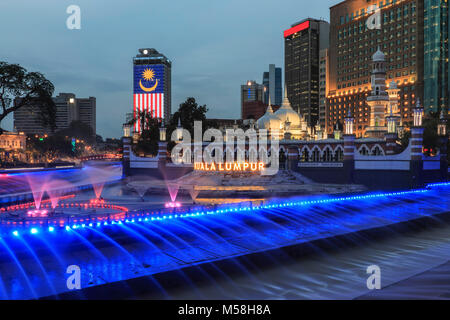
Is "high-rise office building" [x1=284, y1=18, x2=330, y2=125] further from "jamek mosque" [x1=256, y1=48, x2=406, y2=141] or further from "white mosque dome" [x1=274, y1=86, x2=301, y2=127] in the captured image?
"jamek mosque" [x1=256, y1=48, x2=406, y2=141]

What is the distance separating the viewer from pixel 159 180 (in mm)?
44938

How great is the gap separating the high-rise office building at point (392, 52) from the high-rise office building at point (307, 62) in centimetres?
3778

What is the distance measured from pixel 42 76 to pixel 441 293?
42.7 metres

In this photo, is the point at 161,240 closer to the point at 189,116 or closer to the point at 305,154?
the point at 305,154

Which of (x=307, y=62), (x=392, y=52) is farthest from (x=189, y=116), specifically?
(x=307, y=62)

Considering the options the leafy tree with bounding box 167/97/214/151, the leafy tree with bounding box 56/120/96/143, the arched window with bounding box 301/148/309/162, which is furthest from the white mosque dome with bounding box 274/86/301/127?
the leafy tree with bounding box 56/120/96/143

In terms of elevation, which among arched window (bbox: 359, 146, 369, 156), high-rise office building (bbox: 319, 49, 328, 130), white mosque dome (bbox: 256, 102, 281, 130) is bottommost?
arched window (bbox: 359, 146, 369, 156)

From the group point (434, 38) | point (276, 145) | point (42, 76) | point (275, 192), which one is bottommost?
point (275, 192)

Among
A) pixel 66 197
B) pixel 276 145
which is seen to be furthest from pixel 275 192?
pixel 66 197

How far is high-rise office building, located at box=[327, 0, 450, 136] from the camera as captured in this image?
10738 cm

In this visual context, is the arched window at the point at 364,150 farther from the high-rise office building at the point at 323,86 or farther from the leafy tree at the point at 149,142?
the high-rise office building at the point at 323,86

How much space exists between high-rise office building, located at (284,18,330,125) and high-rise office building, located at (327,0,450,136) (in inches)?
1487

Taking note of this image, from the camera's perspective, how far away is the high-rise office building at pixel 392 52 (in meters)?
107
